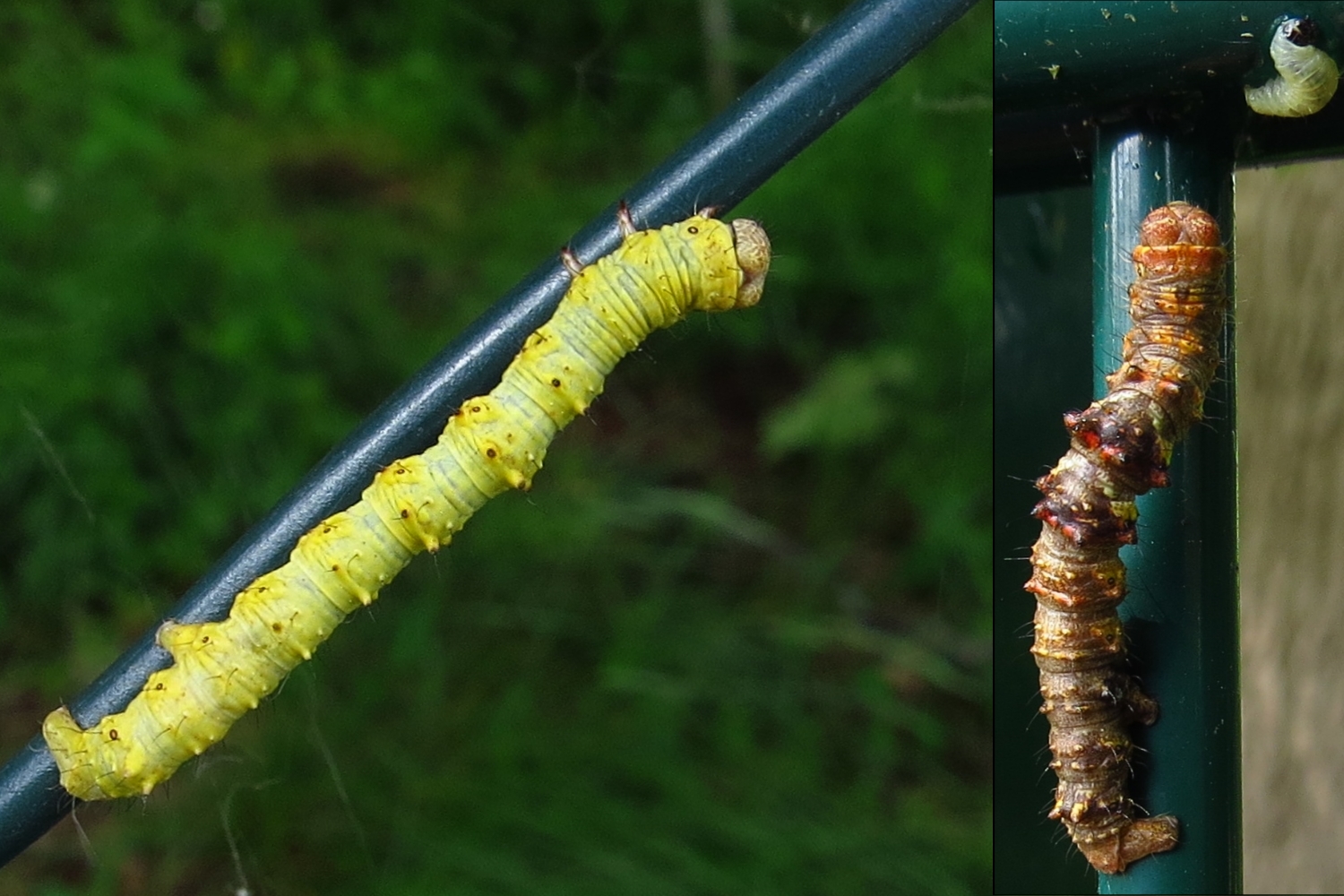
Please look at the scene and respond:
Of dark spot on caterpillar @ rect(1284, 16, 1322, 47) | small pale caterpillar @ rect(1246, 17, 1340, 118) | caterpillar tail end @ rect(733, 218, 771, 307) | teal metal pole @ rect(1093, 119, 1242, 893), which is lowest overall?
teal metal pole @ rect(1093, 119, 1242, 893)

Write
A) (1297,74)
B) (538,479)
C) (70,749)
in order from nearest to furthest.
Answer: (1297,74), (70,749), (538,479)

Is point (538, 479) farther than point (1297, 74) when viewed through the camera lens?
Yes

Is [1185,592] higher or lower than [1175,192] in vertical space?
lower

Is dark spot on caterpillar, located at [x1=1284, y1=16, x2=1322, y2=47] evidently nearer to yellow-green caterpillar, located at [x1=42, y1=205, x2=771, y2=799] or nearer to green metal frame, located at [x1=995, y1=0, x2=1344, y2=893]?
green metal frame, located at [x1=995, y1=0, x2=1344, y2=893]

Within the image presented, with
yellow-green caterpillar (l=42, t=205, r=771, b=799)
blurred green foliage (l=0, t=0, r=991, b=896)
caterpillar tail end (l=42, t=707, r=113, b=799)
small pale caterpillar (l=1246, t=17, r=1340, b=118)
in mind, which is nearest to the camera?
small pale caterpillar (l=1246, t=17, r=1340, b=118)

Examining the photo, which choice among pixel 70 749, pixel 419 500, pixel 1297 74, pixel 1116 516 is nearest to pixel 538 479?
pixel 419 500

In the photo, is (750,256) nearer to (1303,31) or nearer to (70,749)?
(1303,31)

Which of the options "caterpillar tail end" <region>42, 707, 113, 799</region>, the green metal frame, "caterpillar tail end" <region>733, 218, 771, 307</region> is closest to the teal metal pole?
the green metal frame

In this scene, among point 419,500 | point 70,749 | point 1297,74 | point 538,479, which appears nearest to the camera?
→ point 1297,74
